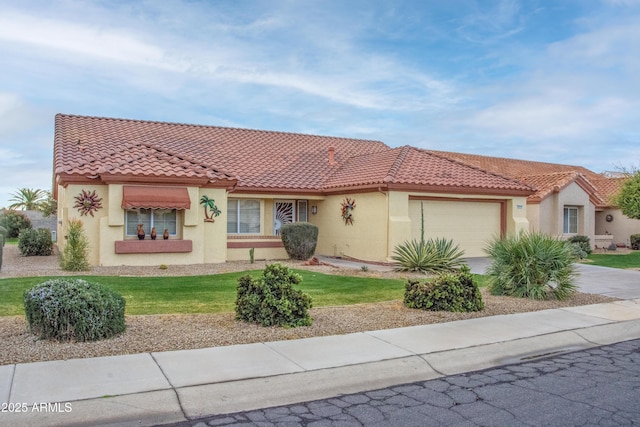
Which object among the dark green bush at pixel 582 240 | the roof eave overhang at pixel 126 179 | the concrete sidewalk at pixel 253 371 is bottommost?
the concrete sidewalk at pixel 253 371

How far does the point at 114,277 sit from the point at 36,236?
9.03m

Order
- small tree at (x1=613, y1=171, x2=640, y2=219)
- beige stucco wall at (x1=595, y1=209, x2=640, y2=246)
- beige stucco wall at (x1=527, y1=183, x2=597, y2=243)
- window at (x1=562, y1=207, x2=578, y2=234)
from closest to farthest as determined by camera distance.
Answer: small tree at (x1=613, y1=171, x2=640, y2=219), beige stucco wall at (x1=527, y1=183, x2=597, y2=243), window at (x1=562, y1=207, x2=578, y2=234), beige stucco wall at (x1=595, y1=209, x2=640, y2=246)

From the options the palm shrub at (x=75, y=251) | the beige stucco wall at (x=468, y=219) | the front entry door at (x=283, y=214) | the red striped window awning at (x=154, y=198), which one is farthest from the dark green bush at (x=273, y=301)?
the front entry door at (x=283, y=214)

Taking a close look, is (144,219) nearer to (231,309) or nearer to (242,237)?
(242,237)

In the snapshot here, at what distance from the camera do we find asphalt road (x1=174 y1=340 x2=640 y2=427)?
5625 millimetres

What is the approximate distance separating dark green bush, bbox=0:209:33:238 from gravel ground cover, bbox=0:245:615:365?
28.7m

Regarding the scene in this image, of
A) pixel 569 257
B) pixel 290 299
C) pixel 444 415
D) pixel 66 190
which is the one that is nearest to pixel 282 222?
pixel 66 190

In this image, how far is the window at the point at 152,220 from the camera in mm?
18078

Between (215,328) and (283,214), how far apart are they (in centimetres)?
1471

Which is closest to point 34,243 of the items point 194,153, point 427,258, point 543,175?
point 194,153

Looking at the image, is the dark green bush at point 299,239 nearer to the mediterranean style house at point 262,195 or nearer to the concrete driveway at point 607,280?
the mediterranean style house at point 262,195

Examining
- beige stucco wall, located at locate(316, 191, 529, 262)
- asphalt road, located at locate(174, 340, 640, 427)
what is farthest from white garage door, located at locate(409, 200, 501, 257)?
asphalt road, located at locate(174, 340, 640, 427)

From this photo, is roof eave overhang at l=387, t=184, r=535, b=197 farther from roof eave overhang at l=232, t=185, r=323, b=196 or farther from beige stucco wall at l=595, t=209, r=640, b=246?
beige stucco wall at l=595, t=209, r=640, b=246

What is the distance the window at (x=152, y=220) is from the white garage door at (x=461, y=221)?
327 inches
